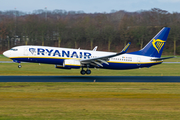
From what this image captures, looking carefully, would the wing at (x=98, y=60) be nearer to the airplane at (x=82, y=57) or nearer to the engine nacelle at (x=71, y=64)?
the airplane at (x=82, y=57)

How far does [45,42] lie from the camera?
11388 cm

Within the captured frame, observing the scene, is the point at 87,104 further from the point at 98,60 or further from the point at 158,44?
the point at 158,44

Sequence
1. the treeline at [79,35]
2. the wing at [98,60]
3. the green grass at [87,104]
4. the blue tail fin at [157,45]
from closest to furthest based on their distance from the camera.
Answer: the green grass at [87,104] → the wing at [98,60] → the blue tail fin at [157,45] → the treeline at [79,35]

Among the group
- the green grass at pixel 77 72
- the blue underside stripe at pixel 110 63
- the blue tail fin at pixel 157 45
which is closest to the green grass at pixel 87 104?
the blue underside stripe at pixel 110 63

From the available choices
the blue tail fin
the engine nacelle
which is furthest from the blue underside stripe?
the blue tail fin

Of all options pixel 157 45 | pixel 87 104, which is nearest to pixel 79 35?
A: pixel 157 45

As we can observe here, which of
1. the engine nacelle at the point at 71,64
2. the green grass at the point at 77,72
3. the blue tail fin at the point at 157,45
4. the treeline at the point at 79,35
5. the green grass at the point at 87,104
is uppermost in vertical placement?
the treeline at the point at 79,35

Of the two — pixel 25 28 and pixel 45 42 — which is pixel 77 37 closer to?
pixel 45 42

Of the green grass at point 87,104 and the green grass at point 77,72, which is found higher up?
the green grass at point 77,72

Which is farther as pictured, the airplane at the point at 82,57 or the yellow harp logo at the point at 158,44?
the yellow harp logo at the point at 158,44

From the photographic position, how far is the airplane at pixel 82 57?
34938 millimetres

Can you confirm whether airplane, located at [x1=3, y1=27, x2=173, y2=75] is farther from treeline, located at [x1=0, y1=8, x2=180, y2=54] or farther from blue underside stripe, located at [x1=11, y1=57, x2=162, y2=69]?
treeline, located at [x1=0, y1=8, x2=180, y2=54]

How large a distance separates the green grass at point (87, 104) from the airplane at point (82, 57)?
33.9 ft

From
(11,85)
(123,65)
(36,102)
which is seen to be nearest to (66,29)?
(123,65)
